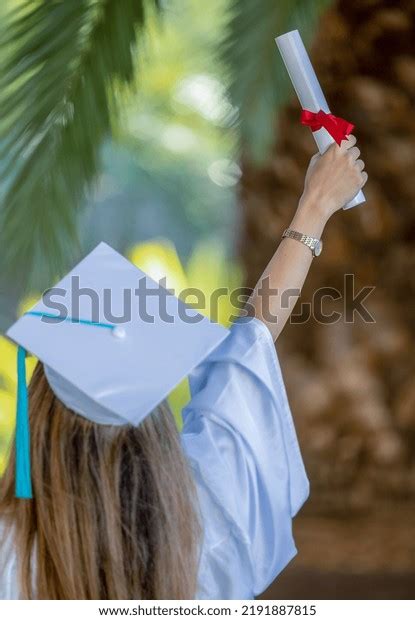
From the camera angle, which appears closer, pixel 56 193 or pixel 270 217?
pixel 56 193

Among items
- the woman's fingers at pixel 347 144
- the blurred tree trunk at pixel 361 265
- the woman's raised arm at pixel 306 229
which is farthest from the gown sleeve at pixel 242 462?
the blurred tree trunk at pixel 361 265

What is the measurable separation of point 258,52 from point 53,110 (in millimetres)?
508

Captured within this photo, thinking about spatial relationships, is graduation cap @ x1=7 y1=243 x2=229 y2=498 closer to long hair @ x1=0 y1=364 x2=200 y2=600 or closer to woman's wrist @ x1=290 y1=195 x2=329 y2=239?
long hair @ x1=0 y1=364 x2=200 y2=600

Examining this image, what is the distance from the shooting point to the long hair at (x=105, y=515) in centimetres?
120

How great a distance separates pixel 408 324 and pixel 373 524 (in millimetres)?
588

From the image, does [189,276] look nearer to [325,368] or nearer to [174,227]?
[325,368]

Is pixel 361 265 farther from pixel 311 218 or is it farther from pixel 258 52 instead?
pixel 311 218

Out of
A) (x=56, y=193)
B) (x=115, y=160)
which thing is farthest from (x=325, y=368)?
(x=115, y=160)

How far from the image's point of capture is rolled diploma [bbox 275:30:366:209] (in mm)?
1435

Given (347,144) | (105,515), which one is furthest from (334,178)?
(105,515)

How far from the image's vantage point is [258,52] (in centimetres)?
208

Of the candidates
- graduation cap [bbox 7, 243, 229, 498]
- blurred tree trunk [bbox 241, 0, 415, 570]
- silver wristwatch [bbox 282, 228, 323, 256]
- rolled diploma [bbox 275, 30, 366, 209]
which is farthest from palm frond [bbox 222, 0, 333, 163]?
graduation cap [bbox 7, 243, 229, 498]

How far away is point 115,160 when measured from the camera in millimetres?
6719

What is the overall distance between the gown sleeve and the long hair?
0.21 feet
